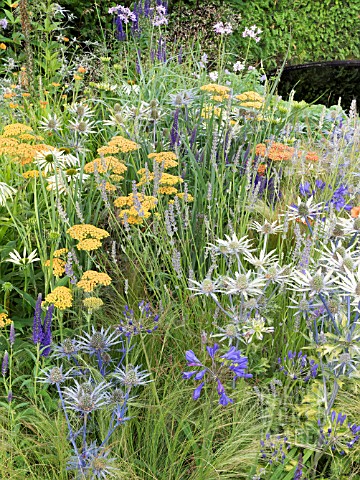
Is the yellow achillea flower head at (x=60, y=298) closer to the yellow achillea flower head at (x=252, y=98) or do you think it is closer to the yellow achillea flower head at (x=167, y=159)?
the yellow achillea flower head at (x=167, y=159)

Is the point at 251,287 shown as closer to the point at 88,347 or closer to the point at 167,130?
the point at 88,347

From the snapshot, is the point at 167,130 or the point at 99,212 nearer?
the point at 99,212

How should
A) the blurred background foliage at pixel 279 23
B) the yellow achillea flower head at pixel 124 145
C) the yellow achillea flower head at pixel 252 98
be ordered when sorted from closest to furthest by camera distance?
the yellow achillea flower head at pixel 124 145
the yellow achillea flower head at pixel 252 98
the blurred background foliage at pixel 279 23

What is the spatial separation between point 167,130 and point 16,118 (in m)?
1.23

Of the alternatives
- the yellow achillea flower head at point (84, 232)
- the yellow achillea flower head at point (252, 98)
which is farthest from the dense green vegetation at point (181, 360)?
the yellow achillea flower head at point (252, 98)

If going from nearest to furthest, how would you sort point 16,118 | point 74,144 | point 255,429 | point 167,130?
point 255,429
point 74,144
point 167,130
point 16,118

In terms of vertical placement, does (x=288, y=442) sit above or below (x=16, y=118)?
below

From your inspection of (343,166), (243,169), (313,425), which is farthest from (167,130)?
(313,425)

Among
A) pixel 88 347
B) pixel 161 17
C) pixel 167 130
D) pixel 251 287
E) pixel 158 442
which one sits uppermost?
pixel 161 17

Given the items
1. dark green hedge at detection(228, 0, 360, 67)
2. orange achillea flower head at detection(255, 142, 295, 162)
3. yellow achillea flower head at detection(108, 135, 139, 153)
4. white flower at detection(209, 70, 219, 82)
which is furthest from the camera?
dark green hedge at detection(228, 0, 360, 67)

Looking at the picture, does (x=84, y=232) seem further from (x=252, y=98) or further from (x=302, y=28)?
(x=302, y=28)

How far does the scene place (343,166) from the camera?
3.59 meters

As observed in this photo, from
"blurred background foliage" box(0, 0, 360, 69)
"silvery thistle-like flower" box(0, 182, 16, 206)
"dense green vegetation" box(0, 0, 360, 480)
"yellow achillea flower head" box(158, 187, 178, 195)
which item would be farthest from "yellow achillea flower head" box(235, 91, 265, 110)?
"blurred background foliage" box(0, 0, 360, 69)

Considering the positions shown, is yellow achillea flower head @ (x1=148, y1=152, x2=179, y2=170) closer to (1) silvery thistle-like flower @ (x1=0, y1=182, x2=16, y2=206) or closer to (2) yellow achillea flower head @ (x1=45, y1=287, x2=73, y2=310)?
(1) silvery thistle-like flower @ (x1=0, y1=182, x2=16, y2=206)
